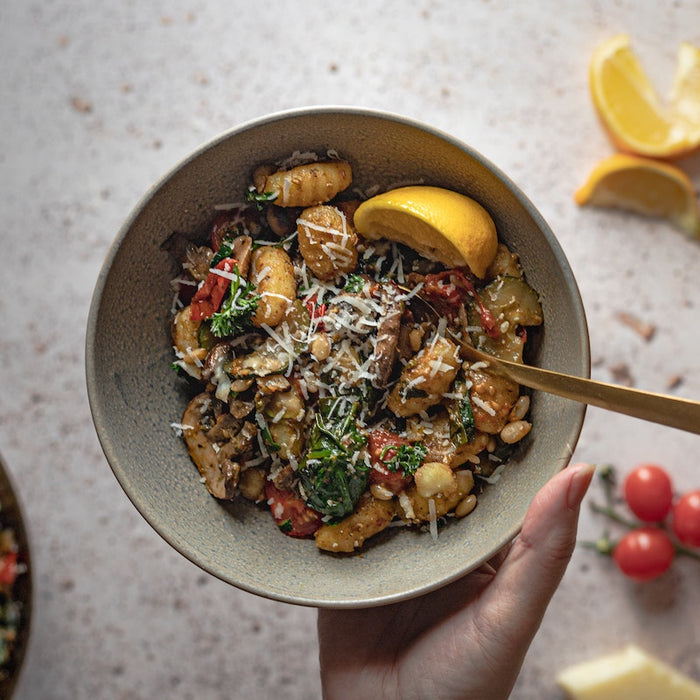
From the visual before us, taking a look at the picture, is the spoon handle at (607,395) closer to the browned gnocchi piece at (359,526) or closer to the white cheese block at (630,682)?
the browned gnocchi piece at (359,526)

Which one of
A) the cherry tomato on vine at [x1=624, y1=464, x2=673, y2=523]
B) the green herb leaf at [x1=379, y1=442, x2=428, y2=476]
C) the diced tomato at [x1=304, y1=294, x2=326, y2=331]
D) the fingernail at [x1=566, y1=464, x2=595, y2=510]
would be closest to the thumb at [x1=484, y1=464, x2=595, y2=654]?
the fingernail at [x1=566, y1=464, x2=595, y2=510]

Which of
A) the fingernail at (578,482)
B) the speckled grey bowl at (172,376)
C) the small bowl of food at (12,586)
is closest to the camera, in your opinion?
the fingernail at (578,482)

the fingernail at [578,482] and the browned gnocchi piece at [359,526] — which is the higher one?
the fingernail at [578,482]

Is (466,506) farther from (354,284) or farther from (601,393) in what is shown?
(354,284)

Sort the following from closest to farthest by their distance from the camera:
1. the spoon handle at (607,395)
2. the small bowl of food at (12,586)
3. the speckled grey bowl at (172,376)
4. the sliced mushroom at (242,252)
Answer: the spoon handle at (607,395), the speckled grey bowl at (172,376), the sliced mushroom at (242,252), the small bowl of food at (12,586)

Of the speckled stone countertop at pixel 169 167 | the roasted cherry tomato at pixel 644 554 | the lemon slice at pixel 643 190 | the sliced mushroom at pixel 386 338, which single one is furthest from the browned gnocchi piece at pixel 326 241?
the roasted cherry tomato at pixel 644 554

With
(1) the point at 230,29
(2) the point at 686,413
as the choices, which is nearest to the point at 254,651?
(2) the point at 686,413

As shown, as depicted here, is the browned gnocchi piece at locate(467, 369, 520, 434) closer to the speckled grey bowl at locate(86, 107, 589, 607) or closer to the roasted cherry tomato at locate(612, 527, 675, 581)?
the speckled grey bowl at locate(86, 107, 589, 607)
